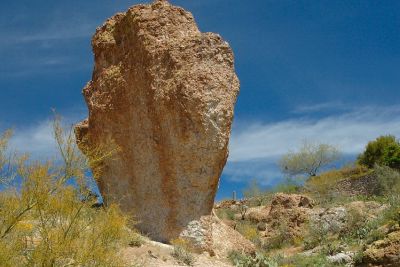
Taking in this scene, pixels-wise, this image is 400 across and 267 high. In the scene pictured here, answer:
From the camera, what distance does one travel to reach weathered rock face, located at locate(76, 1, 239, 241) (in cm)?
1217

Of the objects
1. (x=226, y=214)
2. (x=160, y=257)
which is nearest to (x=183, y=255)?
(x=160, y=257)

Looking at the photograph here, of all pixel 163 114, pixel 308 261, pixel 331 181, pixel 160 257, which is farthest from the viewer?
pixel 331 181

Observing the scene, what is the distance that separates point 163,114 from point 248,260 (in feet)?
12.5

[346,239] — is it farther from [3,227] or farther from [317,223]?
[3,227]

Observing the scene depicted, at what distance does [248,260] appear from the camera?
1185 cm

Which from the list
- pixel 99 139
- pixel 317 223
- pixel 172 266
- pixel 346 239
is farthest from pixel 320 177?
pixel 172 266

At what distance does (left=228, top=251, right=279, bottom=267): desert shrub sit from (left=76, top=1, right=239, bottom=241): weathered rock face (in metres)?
1.21

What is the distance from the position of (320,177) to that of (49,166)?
104 feet

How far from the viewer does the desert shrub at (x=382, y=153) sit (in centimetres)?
3356

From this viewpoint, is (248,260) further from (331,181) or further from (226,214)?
(331,181)

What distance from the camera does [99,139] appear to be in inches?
543

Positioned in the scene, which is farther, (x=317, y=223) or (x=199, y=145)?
(x=317, y=223)

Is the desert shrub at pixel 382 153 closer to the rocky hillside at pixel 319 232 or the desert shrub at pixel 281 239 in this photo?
the rocky hillside at pixel 319 232

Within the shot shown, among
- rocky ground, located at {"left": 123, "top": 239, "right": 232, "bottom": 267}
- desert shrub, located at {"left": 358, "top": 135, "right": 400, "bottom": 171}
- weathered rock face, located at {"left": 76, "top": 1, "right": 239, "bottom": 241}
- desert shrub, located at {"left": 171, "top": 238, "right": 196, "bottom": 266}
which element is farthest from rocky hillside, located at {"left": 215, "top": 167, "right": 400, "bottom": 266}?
desert shrub, located at {"left": 358, "top": 135, "right": 400, "bottom": 171}
